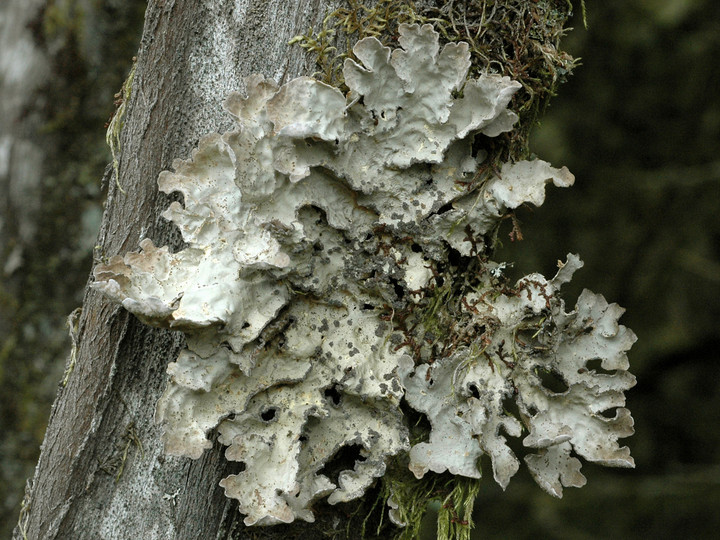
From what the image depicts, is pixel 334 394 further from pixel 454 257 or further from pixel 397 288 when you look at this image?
pixel 454 257

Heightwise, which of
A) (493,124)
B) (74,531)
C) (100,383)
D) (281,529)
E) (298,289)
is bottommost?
(74,531)

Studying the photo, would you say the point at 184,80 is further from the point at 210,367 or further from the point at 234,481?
the point at 234,481

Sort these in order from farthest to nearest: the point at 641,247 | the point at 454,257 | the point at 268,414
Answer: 1. the point at 641,247
2. the point at 454,257
3. the point at 268,414

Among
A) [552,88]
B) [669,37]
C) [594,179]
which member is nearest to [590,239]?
[594,179]

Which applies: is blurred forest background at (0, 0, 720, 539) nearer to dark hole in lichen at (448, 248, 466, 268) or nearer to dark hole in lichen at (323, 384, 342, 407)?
dark hole in lichen at (323, 384, 342, 407)

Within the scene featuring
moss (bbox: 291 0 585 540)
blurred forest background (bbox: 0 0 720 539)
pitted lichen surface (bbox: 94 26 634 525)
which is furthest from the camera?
blurred forest background (bbox: 0 0 720 539)

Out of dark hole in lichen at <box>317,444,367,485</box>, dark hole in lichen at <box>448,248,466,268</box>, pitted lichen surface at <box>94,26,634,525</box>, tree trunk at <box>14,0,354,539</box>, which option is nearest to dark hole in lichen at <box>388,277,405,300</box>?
pitted lichen surface at <box>94,26,634,525</box>

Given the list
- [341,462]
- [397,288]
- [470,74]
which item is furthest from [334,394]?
[470,74]
